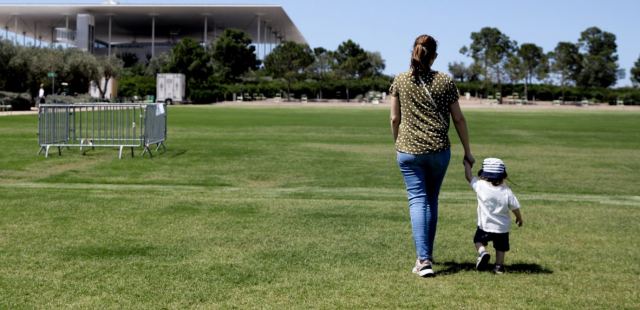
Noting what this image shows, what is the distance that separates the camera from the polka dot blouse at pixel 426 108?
6301 mm

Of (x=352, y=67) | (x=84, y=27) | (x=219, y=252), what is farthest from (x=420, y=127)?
(x=352, y=67)

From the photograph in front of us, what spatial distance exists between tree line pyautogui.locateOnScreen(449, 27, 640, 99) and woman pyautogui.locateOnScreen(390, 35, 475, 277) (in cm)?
10928

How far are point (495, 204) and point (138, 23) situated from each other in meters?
125

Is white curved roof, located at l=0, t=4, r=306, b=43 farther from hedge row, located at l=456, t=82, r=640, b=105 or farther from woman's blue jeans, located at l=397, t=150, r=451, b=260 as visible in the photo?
woman's blue jeans, located at l=397, t=150, r=451, b=260

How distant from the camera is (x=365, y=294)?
569 centimetres

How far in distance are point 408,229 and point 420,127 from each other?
256 centimetres

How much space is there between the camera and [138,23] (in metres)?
125

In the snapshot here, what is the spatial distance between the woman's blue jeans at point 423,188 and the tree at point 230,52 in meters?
106

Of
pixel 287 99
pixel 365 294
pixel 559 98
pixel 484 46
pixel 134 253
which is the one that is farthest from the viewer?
pixel 484 46

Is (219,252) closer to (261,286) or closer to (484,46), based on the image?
(261,286)

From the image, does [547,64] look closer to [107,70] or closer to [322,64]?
[322,64]

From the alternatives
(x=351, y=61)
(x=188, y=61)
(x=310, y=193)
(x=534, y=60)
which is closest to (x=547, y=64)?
(x=534, y=60)

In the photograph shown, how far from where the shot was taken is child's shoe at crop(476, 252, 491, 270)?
6.41m

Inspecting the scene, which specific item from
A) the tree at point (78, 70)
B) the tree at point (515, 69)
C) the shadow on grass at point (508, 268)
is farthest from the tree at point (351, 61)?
the shadow on grass at point (508, 268)
